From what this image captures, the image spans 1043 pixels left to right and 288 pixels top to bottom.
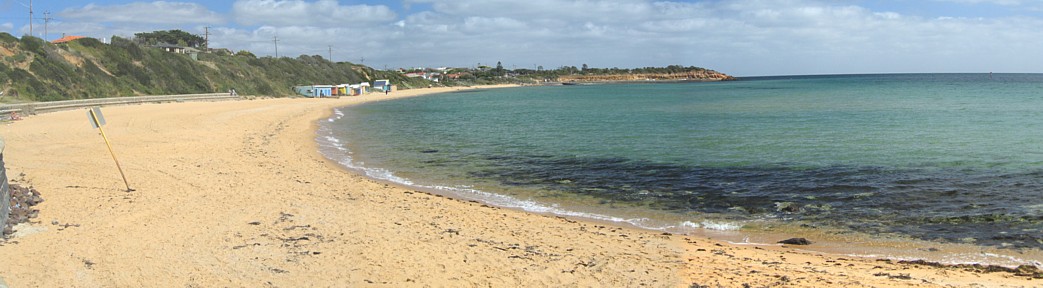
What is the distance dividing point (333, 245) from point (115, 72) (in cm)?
5477

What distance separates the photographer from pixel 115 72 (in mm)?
54125

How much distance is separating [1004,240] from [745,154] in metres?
11.6

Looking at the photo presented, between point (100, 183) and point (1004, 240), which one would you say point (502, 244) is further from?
point (100, 183)

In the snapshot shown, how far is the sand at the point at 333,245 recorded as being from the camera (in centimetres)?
784

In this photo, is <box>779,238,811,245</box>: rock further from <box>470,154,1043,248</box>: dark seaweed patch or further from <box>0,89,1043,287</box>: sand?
<box>470,154,1043,248</box>: dark seaweed patch

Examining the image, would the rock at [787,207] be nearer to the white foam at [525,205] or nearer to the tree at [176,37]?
the white foam at [525,205]

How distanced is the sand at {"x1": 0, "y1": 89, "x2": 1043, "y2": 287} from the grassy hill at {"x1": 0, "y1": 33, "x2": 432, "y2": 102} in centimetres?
3430

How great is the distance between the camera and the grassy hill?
43.6 metres

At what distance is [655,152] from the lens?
75.0 feet

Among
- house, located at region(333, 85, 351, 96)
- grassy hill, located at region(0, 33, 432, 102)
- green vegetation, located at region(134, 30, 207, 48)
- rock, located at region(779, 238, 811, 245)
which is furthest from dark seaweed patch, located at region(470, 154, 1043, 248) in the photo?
green vegetation, located at region(134, 30, 207, 48)

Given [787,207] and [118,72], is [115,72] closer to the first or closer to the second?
[118,72]

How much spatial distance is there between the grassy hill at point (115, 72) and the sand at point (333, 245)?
34.3 metres

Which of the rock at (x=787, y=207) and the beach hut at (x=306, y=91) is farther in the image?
the beach hut at (x=306, y=91)

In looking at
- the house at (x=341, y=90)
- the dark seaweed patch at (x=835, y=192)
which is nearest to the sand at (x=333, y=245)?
the dark seaweed patch at (x=835, y=192)
